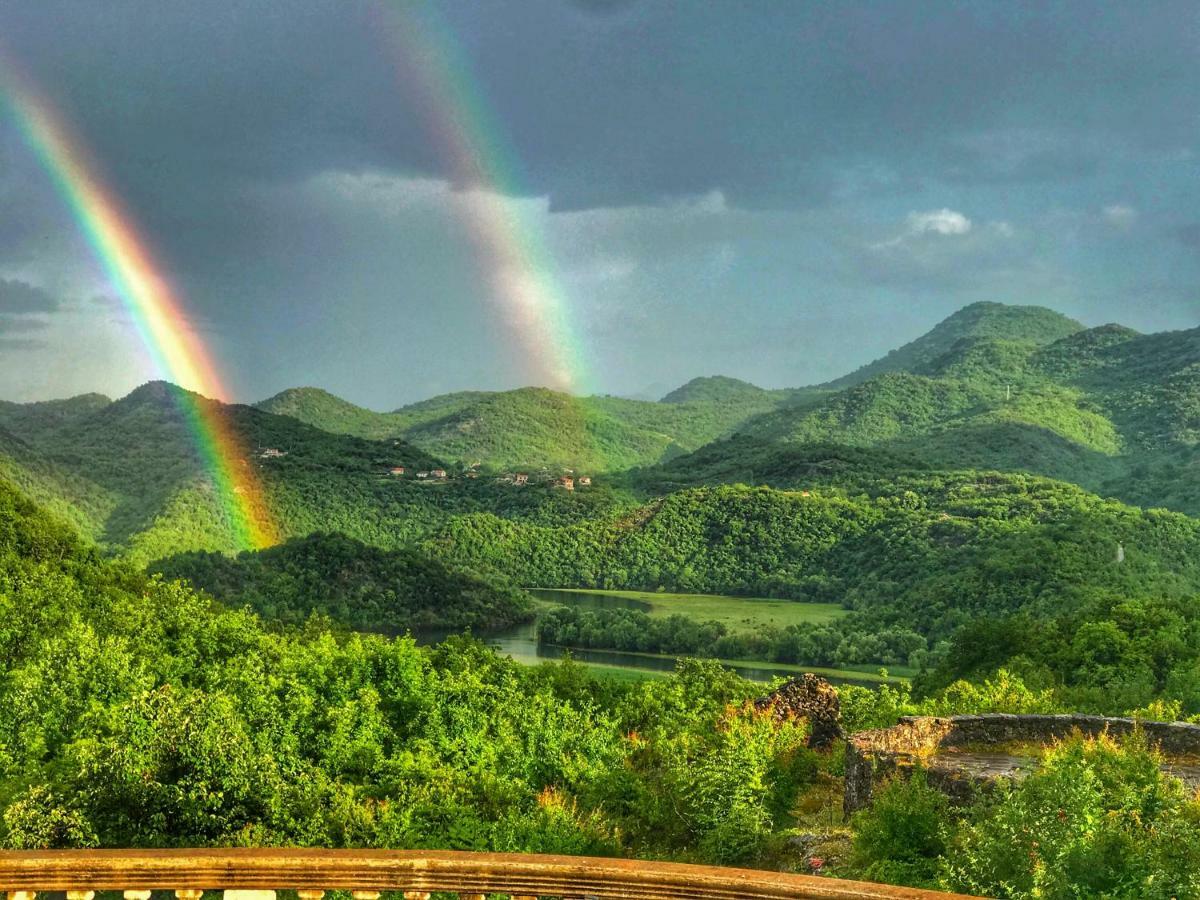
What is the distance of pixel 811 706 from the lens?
23203 mm

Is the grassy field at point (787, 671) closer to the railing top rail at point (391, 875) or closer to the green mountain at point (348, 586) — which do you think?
the green mountain at point (348, 586)

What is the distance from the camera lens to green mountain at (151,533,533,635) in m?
82.2

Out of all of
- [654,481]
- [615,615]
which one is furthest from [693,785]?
[654,481]

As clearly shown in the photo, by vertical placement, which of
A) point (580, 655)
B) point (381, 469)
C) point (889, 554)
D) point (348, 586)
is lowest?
point (580, 655)

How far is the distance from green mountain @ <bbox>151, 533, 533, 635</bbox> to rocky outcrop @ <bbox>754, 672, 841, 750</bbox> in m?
56.8

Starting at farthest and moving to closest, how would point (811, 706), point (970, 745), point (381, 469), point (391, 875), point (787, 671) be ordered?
point (381, 469)
point (787, 671)
point (811, 706)
point (970, 745)
point (391, 875)

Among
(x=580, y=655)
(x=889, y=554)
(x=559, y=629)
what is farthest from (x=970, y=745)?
(x=889, y=554)

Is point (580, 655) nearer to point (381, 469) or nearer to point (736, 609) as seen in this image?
point (736, 609)

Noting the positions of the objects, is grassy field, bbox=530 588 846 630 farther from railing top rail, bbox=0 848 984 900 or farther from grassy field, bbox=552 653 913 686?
railing top rail, bbox=0 848 984 900

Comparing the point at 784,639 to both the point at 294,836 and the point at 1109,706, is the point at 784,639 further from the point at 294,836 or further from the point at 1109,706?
the point at 294,836

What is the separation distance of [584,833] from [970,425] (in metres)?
197

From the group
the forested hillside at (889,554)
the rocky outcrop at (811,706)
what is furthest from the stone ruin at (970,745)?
the forested hillside at (889,554)

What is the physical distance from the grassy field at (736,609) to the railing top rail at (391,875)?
299 feet

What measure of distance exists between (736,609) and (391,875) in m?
108
